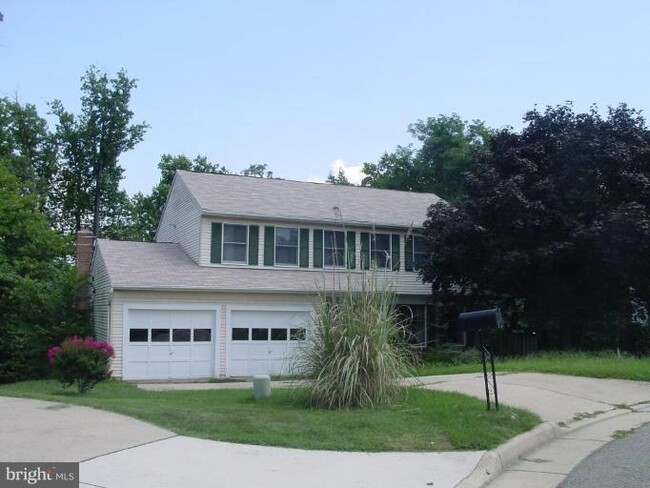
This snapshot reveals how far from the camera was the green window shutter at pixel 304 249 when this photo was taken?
26.3 m

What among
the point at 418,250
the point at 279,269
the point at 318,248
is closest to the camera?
the point at 279,269

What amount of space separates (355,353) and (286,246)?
50.4 feet

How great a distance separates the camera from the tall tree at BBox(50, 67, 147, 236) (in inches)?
1652


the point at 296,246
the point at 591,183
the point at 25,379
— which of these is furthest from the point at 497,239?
the point at 25,379

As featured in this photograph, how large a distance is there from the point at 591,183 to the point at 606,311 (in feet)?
14.5

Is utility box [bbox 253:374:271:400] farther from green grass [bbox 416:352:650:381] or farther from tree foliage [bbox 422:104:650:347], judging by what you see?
tree foliage [bbox 422:104:650:347]

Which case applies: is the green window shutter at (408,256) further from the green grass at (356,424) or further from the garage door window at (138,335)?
the green grass at (356,424)

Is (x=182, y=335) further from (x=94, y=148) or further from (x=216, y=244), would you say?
(x=94, y=148)

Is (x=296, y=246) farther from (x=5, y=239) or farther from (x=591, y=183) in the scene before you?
(x=5, y=239)

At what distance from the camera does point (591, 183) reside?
76.2 feet

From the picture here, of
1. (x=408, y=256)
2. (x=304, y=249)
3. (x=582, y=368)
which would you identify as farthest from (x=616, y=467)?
(x=408, y=256)

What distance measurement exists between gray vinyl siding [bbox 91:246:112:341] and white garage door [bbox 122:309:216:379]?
1.04 m

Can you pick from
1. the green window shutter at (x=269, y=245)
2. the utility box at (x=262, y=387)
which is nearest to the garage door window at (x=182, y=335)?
the green window shutter at (x=269, y=245)

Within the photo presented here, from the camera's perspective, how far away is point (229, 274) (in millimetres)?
24312
